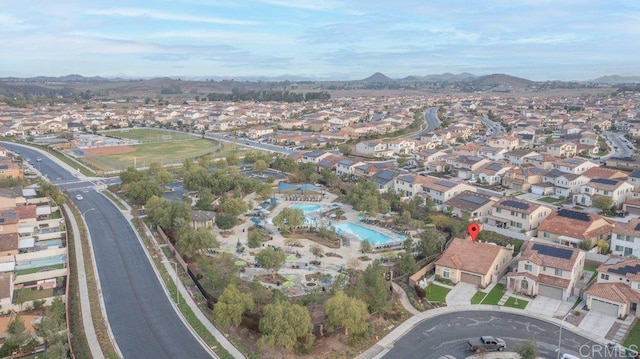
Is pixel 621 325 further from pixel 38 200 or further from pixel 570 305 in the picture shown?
pixel 38 200

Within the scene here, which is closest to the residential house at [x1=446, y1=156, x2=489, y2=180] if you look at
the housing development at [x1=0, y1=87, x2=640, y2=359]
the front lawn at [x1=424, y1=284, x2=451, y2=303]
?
the housing development at [x1=0, y1=87, x2=640, y2=359]

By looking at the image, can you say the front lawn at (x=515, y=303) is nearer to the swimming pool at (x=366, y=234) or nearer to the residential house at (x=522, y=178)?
the swimming pool at (x=366, y=234)

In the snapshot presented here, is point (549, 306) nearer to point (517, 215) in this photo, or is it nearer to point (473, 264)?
point (473, 264)

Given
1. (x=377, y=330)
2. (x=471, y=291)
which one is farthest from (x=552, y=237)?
(x=377, y=330)

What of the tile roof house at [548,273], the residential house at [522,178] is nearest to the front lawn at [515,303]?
the tile roof house at [548,273]

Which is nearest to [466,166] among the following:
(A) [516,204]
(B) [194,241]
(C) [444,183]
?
(C) [444,183]

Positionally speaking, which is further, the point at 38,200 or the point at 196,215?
the point at 38,200
